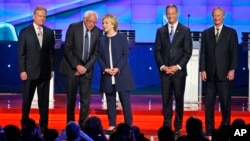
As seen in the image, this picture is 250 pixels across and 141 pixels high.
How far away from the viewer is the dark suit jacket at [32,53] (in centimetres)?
708

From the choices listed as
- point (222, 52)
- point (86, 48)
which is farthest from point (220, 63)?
point (86, 48)

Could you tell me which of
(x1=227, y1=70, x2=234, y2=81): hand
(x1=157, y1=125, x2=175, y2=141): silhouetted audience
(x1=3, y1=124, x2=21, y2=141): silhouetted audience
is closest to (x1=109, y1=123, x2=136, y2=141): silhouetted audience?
(x1=157, y1=125, x2=175, y2=141): silhouetted audience

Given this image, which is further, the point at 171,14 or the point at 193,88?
the point at 193,88

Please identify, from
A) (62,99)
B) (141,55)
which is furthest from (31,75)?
(141,55)

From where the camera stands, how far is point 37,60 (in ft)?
23.4

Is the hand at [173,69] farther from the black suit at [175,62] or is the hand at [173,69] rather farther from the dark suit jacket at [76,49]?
the dark suit jacket at [76,49]

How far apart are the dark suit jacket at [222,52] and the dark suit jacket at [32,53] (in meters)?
1.77

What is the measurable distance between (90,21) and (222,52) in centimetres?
150

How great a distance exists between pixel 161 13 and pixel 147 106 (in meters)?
3.69

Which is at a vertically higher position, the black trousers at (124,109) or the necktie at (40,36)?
the necktie at (40,36)

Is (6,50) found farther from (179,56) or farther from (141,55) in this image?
(179,56)

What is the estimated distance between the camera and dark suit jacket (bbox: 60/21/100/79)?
716 cm

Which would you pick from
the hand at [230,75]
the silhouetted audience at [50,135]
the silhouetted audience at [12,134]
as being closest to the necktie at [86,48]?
the hand at [230,75]

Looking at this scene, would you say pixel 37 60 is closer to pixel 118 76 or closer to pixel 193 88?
pixel 118 76
